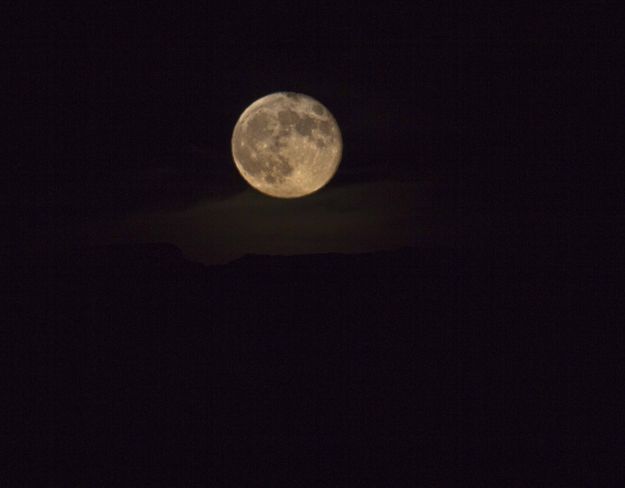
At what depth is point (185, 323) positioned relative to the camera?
320 inches

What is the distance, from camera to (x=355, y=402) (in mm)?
6852

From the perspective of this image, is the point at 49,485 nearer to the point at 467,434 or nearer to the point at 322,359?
the point at 322,359

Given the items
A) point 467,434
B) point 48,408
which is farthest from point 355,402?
point 48,408

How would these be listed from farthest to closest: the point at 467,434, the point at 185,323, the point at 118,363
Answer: the point at 185,323, the point at 118,363, the point at 467,434

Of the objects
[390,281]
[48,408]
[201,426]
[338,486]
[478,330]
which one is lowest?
[338,486]

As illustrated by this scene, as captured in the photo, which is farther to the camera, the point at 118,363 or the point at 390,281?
the point at 390,281

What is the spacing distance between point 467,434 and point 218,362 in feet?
11.8

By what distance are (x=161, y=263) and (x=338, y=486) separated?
613cm

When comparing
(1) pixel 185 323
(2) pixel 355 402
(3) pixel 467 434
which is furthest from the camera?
(1) pixel 185 323

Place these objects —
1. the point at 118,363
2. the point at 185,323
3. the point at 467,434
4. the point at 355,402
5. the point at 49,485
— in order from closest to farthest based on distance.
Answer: the point at 49,485, the point at 467,434, the point at 355,402, the point at 118,363, the point at 185,323

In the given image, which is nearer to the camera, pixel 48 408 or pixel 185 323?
pixel 48 408

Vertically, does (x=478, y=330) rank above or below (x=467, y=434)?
above

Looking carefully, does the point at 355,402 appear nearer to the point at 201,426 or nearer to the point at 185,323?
the point at 201,426

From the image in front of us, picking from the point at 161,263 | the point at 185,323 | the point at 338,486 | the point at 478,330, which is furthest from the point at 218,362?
the point at 478,330
